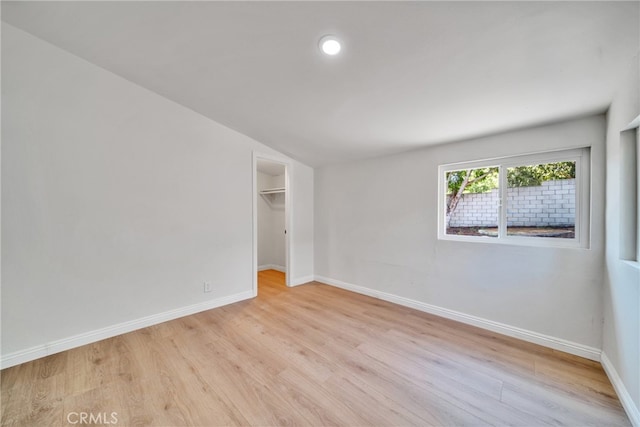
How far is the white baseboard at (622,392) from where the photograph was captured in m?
1.42

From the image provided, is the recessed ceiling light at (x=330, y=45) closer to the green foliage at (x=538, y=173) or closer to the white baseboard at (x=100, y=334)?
the green foliage at (x=538, y=173)

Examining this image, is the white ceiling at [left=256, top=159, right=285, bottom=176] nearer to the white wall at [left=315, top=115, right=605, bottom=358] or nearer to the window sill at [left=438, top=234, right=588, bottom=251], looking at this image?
the white wall at [left=315, top=115, right=605, bottom=358]

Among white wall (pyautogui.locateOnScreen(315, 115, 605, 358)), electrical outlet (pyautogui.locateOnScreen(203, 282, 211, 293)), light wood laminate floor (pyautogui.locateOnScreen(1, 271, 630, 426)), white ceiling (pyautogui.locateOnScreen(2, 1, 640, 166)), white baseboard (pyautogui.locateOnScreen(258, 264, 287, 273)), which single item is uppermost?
white ceiling (pyautogui.locateOnScreen(2, 1, 640, 166))

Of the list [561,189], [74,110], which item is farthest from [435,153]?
[74,110]

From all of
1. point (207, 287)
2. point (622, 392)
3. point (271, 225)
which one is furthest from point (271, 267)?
point (622, 392)

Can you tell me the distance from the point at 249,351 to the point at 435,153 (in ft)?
9.60

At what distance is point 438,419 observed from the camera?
1482mm

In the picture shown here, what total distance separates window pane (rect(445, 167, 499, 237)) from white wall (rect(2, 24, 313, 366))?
277 cm

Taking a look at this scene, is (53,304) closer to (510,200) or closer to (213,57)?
(213,57)

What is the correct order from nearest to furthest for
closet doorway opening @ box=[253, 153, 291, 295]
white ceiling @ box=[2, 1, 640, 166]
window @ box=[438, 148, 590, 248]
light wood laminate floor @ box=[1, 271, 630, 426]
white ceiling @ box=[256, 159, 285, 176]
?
white ceiling @ box=[2, 1, 640, 166]
light wood laminate floor @ box=[1, 271, 630, 426]
window @ box=[438, 148, 590, 248]
white ceiling @ box=[256, 159, 285, 176]
closet doorway opening @ box=[253, 153, 291, 295]

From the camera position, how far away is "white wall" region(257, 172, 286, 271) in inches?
209

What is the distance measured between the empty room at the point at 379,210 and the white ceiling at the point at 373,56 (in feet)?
0.06

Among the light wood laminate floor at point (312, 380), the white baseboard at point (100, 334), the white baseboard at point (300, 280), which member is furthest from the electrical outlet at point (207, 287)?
the white baseboard at point (300, 280)

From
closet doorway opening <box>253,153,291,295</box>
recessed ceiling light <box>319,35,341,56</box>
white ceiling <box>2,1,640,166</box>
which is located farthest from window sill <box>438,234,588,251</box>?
closet doorway opening <box>253,153,291,295</box>
